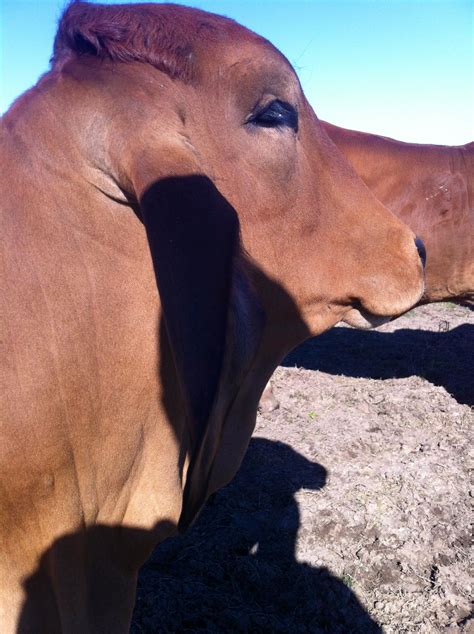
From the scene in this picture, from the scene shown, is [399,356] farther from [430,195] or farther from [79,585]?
[79,585]

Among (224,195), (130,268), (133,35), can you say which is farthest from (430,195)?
(130,268)

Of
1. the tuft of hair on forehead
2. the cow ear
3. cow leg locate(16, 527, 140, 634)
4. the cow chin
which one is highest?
the tuft of hair on forehead

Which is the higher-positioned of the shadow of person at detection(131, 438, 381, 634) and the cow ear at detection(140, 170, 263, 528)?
the cow ear at detection(140, 170, 263, 528)

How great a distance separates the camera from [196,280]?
119cm

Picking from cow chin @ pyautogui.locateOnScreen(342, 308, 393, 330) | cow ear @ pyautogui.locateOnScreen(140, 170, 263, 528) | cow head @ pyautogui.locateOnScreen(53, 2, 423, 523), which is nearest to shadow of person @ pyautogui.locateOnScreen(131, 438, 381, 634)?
cow head @ pyautogui.locateOnScreen(53, 2, 423, 523)

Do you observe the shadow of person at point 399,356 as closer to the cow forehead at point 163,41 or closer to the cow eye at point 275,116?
the cow eye at point 275,116

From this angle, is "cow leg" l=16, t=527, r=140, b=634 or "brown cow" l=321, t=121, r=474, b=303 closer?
Answer: "cow leg" l=16, t=527, r=140, b=634

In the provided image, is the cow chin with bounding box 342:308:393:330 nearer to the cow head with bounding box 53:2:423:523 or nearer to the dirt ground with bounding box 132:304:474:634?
the cow head with bounding box 53:2:423:523

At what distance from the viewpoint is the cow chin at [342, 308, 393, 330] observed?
2074 millimetres

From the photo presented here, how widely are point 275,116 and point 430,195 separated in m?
3.79

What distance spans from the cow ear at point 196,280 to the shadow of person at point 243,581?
2333 millimetres

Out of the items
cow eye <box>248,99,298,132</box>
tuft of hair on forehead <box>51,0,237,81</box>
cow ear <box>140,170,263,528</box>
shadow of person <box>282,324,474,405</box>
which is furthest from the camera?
shadow of person <box>282,324,474,405</box>

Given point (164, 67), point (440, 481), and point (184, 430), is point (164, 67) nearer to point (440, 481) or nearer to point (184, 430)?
point (184, 430)

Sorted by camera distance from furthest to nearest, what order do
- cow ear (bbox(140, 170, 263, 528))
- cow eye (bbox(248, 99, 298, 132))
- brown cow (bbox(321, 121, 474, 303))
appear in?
brown cow (bbox(321, 121, 474, 303))
cow eye (bbox(248, 99, 298, 132))
cow ear (bbox(140, 170, 263, 528))
